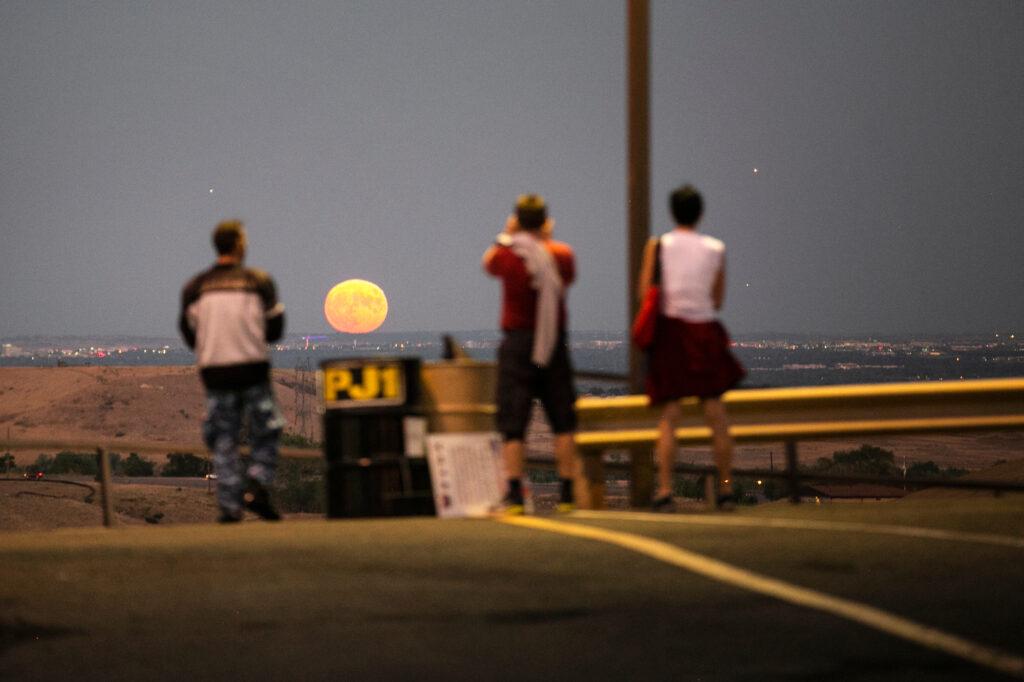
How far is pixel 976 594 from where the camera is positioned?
6398mm

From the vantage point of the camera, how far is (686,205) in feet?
32.4

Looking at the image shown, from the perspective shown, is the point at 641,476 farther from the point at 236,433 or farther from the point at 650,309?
the point at 236,433

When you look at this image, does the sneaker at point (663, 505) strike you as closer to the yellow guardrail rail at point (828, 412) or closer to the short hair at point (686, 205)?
the yellow guardrail rail at point (828, 412)

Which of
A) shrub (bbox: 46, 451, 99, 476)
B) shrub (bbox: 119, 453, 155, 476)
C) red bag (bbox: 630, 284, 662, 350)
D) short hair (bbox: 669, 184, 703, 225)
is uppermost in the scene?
short hair (bbox: 669, 184, 703, 225)

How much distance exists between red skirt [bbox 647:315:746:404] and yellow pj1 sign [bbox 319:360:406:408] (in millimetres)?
1740

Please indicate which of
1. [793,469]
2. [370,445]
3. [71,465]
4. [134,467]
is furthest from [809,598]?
[134,467]

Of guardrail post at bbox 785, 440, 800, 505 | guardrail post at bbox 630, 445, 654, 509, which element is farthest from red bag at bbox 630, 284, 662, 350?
guardrail post at bbox 785, 440, 800, 505

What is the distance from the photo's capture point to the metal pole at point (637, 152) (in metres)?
11.8

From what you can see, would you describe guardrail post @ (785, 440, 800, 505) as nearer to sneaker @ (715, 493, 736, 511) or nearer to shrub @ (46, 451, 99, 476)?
sneaker @ (715, 493, 736, 511)

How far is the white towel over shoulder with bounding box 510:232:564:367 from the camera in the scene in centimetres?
978

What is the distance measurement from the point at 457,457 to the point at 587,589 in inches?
162

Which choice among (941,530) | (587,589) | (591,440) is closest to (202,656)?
(587,589)

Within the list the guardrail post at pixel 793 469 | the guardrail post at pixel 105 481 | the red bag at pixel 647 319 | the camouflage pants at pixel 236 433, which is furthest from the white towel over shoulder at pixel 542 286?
the guardrail post at pixel 105 481

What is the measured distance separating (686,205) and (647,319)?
0.72 m
